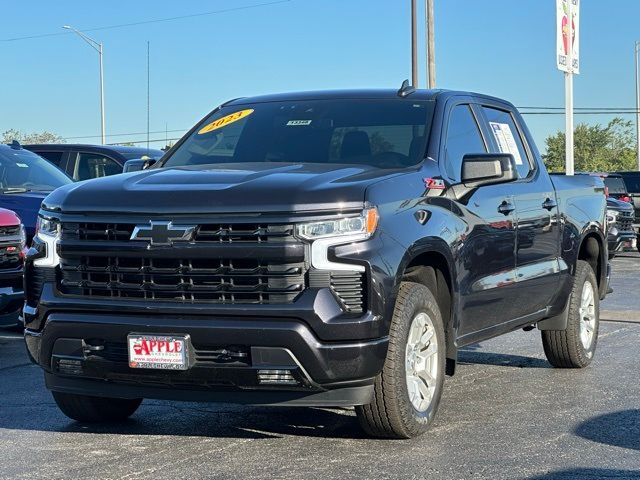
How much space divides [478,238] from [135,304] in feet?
7.07

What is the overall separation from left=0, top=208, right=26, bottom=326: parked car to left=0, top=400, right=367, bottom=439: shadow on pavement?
2.33 meters

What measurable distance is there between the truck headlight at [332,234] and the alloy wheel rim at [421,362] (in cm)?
66

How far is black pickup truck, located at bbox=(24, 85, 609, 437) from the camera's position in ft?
17.3

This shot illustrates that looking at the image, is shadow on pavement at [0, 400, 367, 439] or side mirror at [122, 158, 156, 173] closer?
shadow on pavement at [0, 400, 367, 439]

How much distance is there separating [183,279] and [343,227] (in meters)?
0.80

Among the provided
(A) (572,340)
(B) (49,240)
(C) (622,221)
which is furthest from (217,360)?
(C) (622,221)

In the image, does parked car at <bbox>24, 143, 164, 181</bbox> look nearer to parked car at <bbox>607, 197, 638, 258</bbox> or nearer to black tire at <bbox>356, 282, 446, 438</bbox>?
black tire at <bbox>356, 282, 446, 438</bbox>

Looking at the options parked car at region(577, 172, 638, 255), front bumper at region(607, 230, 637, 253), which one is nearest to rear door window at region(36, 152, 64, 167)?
front bumper at region(607, 230, 637, 253)

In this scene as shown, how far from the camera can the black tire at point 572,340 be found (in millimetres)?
8276

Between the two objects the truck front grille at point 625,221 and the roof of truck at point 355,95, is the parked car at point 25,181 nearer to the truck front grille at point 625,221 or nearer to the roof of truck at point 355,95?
the roof of truck at point 355,95

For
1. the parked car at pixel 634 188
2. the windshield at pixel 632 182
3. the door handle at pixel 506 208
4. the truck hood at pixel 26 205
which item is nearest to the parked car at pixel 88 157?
the truck hood at pixel 26 205

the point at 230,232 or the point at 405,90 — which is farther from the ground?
the point at 405,90

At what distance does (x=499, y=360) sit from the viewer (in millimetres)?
8969

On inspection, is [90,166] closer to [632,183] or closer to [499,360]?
[499,360]
